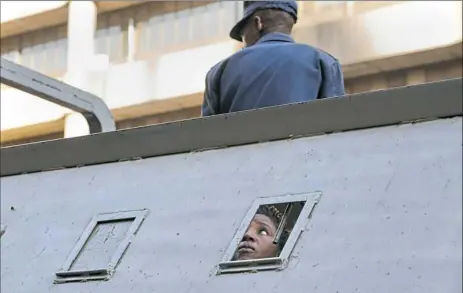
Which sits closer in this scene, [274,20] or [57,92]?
[274,20]

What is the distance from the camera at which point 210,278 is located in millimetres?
2146

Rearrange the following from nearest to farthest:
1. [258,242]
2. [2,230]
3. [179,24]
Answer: [258,242]
[2,230]
[179,24]

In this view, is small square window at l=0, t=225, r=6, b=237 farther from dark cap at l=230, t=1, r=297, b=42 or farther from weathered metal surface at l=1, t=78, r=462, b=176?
dark cap at l=230, t=1, r=297, b=42

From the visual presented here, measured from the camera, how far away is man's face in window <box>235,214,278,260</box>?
214cm

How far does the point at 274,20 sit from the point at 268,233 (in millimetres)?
1064

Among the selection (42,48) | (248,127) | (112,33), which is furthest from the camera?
(42,48)

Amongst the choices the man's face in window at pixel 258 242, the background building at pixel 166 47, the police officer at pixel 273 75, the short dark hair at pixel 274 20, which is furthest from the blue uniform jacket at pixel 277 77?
the background building at pixel 166 47

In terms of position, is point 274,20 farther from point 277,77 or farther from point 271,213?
point 271,213

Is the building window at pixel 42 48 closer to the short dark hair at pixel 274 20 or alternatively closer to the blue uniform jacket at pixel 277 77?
the short dark hair at pixel 274 20

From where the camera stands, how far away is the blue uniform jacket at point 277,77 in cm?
280

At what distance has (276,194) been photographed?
2205 mm

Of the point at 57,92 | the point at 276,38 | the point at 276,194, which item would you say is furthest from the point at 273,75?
the point at 57,92

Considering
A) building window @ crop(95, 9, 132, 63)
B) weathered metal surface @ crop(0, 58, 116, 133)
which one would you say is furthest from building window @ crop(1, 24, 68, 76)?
weathered metal surface @ crop(0, 58, 116, 133)

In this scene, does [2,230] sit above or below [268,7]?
below
